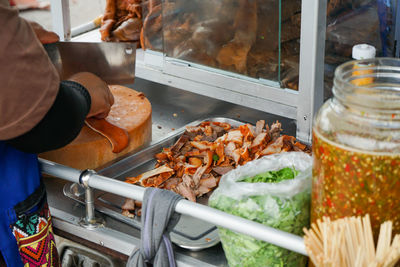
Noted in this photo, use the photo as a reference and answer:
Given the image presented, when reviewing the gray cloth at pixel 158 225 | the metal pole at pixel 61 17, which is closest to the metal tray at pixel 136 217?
the gray cloth at pixel 158 225

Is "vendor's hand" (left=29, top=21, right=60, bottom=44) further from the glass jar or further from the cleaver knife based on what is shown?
the glass jar

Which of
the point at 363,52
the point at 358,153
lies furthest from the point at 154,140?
the point at 358,153

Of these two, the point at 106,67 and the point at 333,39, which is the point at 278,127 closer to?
the point at 333,39

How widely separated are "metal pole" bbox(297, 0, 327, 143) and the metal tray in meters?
0.27

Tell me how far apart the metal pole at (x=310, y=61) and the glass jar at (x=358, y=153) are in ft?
1.42

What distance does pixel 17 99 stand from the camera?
862mm

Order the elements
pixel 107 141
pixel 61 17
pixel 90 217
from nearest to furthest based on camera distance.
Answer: pixel 90 217 → pixel 107 141 → pixel 61 17

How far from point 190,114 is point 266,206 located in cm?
90

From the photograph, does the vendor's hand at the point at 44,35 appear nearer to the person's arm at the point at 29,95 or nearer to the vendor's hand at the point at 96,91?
the vendor's hand at the point at 96,91

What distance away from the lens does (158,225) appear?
91cm

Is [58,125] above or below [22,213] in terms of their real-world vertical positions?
above

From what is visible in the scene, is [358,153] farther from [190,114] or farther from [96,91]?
[190,114]

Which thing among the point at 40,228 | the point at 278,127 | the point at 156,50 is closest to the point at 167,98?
the point at 156,50

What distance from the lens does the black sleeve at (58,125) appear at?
91 cm
